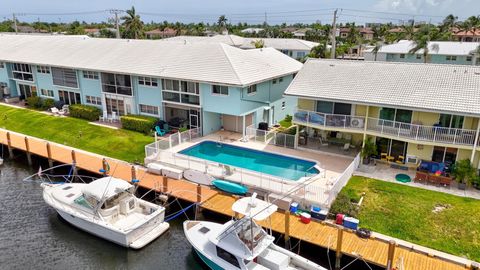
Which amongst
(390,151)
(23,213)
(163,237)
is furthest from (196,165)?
(390,151)

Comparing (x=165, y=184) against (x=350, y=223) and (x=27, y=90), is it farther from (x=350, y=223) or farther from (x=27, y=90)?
(x=27, y=90)

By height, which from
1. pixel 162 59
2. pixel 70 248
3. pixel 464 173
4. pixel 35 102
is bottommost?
pixel 70 248

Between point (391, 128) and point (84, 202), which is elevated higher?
point (391, 128)

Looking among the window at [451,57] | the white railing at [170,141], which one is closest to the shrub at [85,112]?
the white railing at [170,141]

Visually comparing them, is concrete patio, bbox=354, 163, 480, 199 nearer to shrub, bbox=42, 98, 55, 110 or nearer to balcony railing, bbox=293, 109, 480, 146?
balcony railing, bbox=293, 109, 480, 146

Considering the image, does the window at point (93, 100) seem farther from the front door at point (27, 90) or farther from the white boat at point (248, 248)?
the white boat at point (248, 248)

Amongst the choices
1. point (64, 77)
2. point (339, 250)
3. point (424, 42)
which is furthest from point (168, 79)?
point (424, 42)
